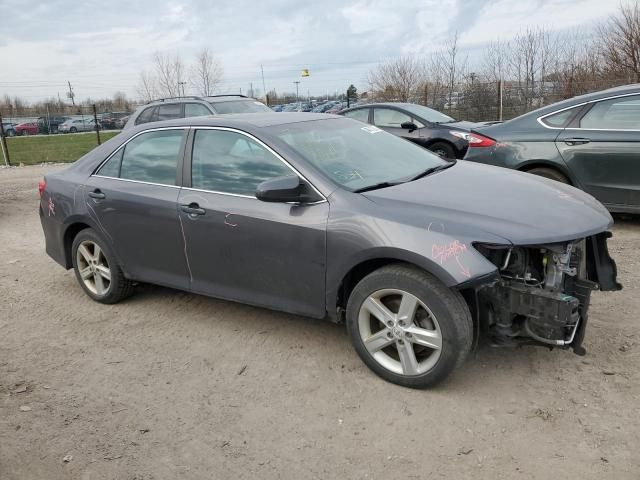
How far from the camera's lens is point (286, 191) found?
135 inches

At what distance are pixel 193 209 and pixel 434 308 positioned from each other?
1.88 metres

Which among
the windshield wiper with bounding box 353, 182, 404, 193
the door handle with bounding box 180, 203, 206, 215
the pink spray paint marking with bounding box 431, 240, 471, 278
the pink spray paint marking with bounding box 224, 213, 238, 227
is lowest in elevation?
the pink spray paint marking with bounding box 431, 240, 471, 278

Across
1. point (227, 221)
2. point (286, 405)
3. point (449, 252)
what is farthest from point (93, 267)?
point (449, 252)

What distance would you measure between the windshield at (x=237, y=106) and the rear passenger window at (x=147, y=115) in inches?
59.3

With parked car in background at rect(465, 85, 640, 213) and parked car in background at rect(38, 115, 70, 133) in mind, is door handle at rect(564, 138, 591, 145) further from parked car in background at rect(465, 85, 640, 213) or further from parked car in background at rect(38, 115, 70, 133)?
parked car in background at rect(38, 115, 70, 133)

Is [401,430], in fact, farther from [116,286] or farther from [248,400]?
[116,286]

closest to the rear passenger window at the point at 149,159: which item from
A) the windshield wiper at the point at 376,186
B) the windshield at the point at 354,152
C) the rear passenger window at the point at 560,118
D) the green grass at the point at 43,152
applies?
the windshield at the point at 354,152

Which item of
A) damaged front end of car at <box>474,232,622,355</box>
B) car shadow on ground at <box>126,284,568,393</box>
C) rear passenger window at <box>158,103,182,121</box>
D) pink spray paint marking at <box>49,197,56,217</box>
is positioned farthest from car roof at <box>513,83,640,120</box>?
rear passenger window at <box>158,103,182,121</box>

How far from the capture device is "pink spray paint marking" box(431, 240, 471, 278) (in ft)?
9.80

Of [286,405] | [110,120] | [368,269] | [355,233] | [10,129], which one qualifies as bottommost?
[286,405]

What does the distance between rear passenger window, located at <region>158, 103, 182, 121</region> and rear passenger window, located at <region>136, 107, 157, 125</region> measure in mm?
154

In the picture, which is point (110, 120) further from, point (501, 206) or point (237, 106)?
point (501, 206)

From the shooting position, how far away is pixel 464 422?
301cm

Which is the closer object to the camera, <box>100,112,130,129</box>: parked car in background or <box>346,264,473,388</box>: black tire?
<box>346,264,473,388</box>: black tire
